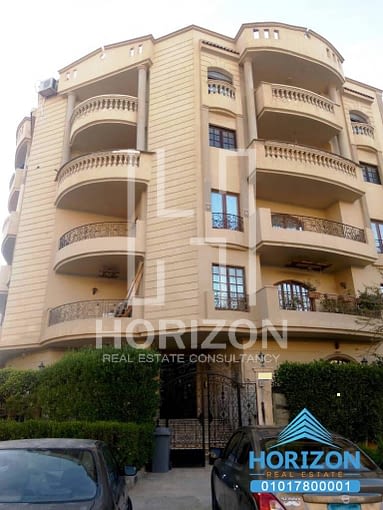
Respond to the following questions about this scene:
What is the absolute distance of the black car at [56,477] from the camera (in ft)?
10.9

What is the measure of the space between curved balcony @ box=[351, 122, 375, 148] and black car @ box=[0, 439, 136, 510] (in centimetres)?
1835

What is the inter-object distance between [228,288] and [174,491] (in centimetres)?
673

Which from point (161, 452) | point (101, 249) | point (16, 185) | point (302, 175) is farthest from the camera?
point (16, 185)

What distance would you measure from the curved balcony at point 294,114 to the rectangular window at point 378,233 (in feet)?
14.6

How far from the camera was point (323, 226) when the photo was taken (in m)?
15.5

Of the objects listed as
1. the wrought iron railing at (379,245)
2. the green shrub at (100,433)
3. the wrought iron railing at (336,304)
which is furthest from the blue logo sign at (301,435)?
the wrought iron railing at (379,245)

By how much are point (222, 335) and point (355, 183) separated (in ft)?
28.0

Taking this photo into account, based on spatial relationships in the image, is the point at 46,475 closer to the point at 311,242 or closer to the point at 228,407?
the point at 228,407

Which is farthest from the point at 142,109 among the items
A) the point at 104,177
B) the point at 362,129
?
the point at 362,129

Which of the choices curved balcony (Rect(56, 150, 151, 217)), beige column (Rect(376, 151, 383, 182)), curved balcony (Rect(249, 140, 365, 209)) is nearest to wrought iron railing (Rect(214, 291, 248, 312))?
curved balcony (Rect(249, 140, 365, 209))

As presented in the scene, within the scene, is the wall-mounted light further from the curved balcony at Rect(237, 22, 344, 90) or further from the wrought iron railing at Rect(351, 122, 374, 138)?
the wrought iron railing at Rect(351, 122, 374, 138)

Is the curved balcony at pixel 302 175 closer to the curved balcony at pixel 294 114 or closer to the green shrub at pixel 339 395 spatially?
the curved balcony at pixel 294 114

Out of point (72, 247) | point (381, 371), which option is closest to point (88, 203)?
point (72, 247)

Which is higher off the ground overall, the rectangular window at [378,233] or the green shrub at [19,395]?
the rectangular window at [378,233]
